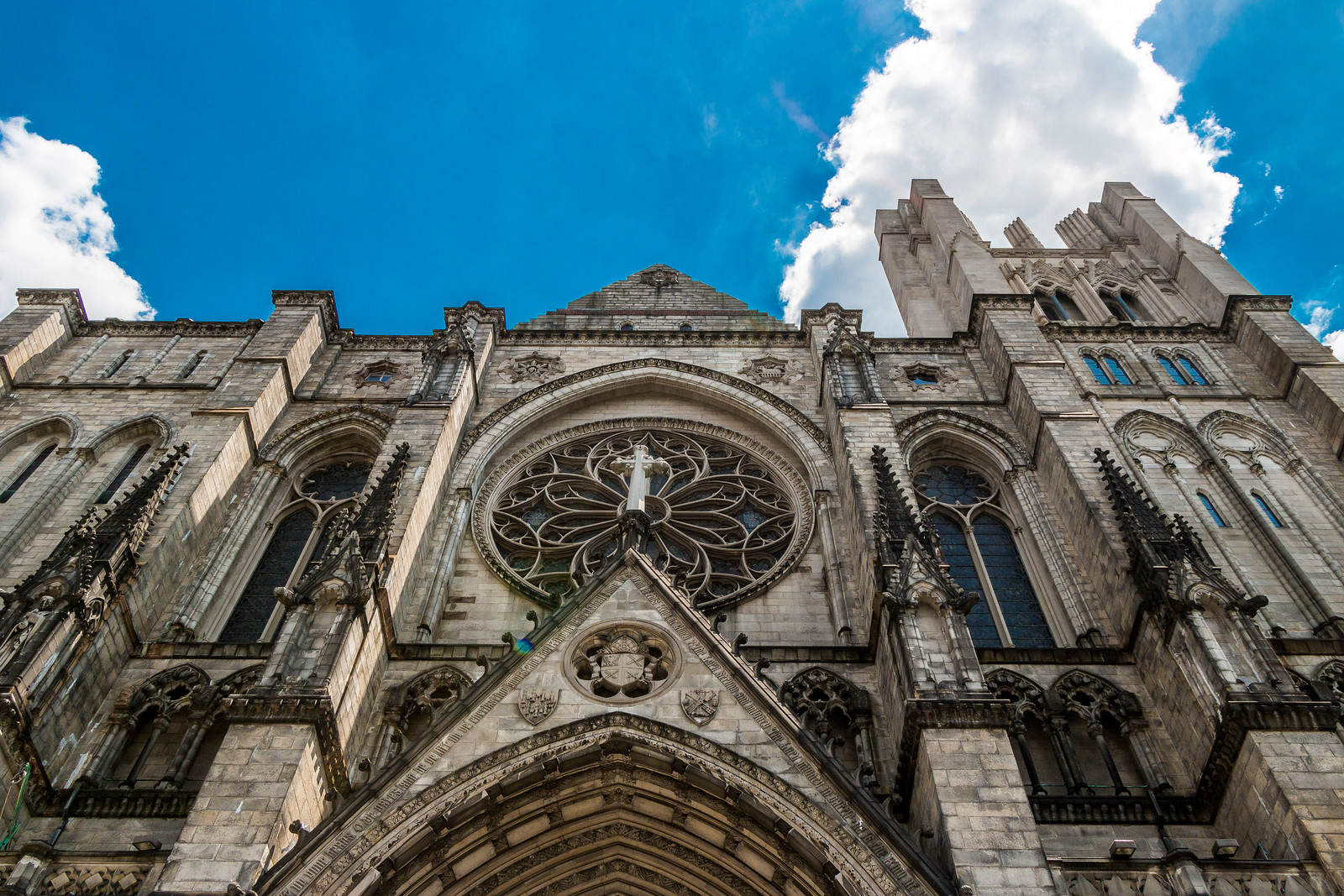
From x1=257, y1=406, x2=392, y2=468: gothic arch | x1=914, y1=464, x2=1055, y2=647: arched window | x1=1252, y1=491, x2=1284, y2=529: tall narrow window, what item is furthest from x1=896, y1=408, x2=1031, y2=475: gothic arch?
x1=257, y1=406, x2=392, y2=468: gothic arch

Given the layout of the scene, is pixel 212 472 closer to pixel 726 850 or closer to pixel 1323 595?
pixel 726 850

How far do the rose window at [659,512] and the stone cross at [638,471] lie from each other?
0.02 metres

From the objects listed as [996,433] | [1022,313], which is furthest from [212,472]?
[1022,313]

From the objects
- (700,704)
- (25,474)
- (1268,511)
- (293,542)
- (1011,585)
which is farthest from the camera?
(25,474)

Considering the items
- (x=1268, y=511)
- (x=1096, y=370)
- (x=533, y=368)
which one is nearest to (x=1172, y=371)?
(x=1096, y=370)

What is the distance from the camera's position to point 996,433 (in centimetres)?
1691

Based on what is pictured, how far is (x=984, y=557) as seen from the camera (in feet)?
49.4

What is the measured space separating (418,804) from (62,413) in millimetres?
11923

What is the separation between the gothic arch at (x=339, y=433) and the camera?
16984 mm

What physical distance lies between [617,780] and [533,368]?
10.8 meters

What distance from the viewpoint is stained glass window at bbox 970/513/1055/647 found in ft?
44.7

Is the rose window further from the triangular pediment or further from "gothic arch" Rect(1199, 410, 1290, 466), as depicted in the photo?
"gothic arch" Rect(1199, 410, 1290, 466)

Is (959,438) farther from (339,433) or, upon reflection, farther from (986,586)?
(339,433)

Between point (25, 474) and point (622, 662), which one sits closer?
point (622, 662)
